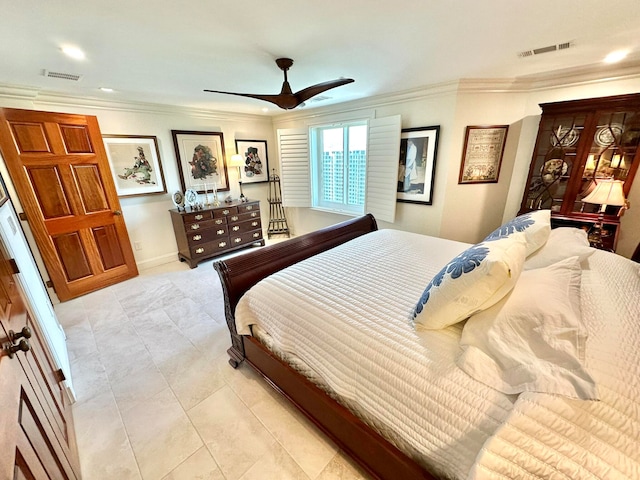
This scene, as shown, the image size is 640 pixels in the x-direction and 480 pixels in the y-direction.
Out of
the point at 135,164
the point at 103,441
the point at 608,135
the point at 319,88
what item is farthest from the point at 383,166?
the point at 103,441

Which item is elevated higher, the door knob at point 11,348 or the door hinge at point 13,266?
the door hinge at point 13,266

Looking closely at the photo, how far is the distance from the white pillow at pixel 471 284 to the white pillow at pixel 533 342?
62 mm

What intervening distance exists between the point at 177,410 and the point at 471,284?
186cm

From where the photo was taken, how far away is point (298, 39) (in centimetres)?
169

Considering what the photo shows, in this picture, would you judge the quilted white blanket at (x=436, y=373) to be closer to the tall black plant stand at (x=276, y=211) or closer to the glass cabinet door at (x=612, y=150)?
the glass cabinet door at (x=612, y=150)

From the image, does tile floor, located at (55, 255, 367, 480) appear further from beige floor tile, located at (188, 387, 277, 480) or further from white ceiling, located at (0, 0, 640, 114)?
white ceiling, located at (0, 0, 640, 114)

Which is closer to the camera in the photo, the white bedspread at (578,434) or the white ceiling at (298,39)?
the white bedspread at (578,434)

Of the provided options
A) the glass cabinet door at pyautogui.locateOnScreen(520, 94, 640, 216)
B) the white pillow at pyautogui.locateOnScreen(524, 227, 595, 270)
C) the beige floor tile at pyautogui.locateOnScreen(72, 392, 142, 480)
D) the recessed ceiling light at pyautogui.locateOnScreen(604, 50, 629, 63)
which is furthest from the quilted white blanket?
the recessed ceiling light at pyautogui.locateOnScreen(604, 50, 629, 63)

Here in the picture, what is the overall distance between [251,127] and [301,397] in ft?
14.2

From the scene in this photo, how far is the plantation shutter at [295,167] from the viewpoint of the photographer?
4.16 meters

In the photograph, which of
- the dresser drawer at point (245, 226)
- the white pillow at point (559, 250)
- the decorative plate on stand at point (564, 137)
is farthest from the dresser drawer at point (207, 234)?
the decorative plate on stand at point (564, 137)

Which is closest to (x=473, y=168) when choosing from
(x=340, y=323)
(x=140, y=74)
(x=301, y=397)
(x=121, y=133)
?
(x=340, y=323)

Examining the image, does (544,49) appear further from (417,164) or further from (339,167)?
(339,167)

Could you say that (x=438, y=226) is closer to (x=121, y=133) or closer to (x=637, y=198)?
(x=637, y=198)
